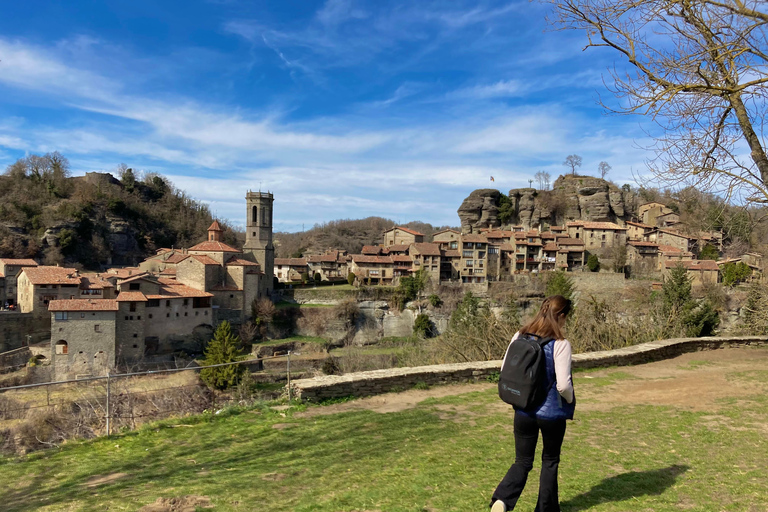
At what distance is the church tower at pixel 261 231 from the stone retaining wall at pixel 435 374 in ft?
125

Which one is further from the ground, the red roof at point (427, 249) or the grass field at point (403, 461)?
the red roof at point (427, 249)

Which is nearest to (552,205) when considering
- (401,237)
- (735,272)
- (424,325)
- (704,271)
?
(401,237)

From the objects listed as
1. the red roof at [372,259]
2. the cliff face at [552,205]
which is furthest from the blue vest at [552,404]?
the cliff face at [552,205]

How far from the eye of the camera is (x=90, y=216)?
5316 cm

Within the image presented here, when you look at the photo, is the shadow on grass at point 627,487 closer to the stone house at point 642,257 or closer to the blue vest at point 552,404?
the blue vest at point 552,404

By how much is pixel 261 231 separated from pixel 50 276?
18.3m

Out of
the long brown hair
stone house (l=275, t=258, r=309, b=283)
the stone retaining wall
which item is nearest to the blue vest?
the long brown hair

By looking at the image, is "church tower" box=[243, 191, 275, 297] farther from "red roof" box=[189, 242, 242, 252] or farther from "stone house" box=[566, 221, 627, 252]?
"stone house" box=[566, 221, 627, 252]

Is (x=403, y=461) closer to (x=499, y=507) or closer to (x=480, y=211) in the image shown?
(x=499, y=507)

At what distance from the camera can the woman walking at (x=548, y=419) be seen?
3.37 meters

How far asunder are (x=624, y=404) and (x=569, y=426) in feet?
6.29

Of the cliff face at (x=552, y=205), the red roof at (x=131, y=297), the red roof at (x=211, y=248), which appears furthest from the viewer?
the cliff face at (x=552, y=205)

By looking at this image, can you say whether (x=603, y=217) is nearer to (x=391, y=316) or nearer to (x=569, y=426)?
(x=391, y=316)

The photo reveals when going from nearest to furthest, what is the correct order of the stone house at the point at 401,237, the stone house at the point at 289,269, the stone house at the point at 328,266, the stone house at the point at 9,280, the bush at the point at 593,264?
the stone house at the point at 9,280 < the bush at the point at 593,264 < the stone house at the point at 289,269 < the stone house at the point at 328,266 < the stone house at the point at 401,237
